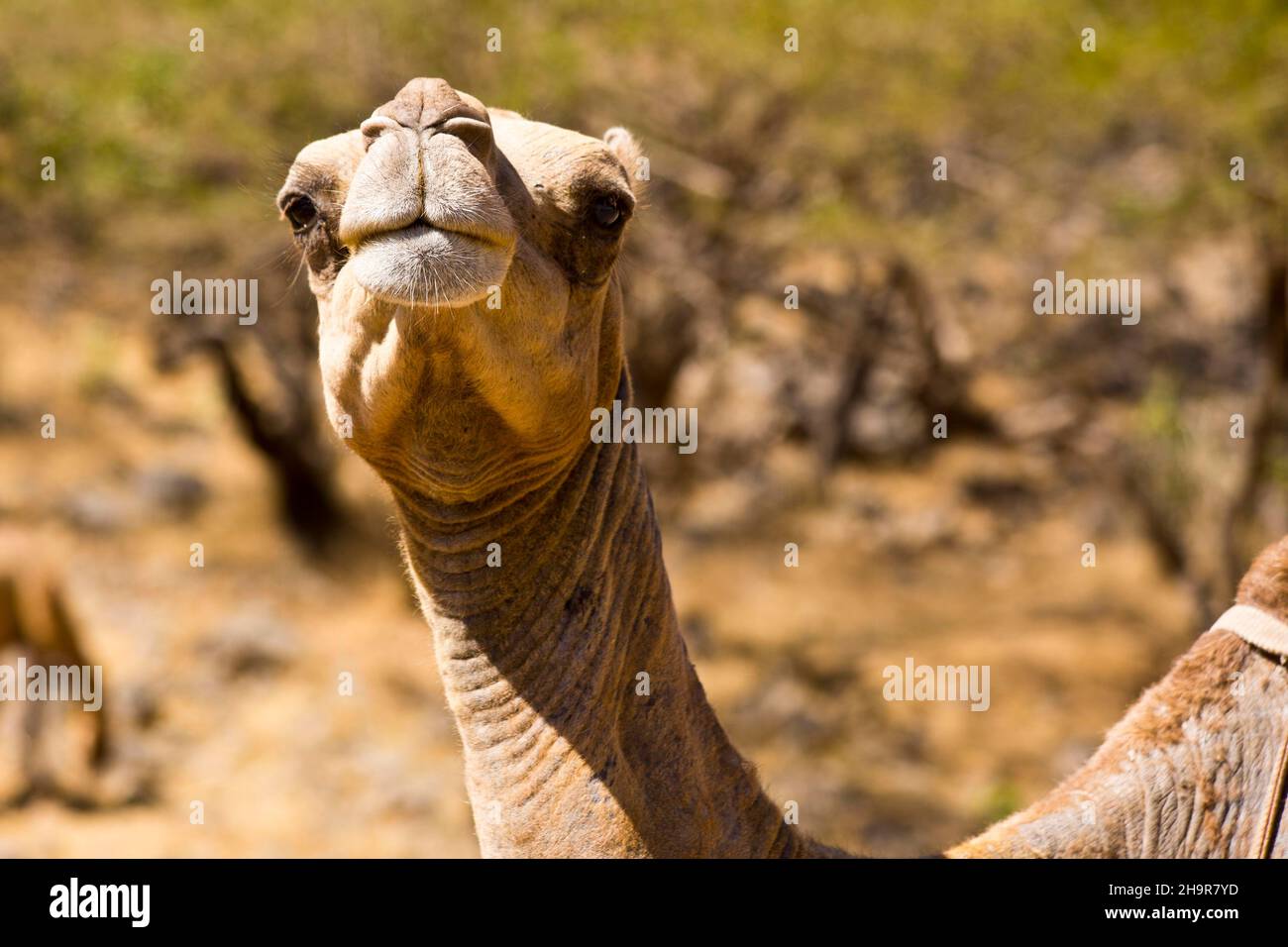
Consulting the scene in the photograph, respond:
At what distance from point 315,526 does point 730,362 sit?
6.26 m

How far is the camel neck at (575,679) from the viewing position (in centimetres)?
356

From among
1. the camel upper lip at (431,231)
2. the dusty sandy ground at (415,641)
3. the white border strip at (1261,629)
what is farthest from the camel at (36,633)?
the white border strip at (1261,629)

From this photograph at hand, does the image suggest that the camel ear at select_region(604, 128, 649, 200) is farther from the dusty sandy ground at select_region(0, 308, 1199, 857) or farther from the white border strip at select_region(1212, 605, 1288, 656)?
the dusty sandy ground at select_region(0, 308, 1199, 857)

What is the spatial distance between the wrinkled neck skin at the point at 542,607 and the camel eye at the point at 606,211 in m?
0.19

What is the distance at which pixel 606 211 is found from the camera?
3.68 meters

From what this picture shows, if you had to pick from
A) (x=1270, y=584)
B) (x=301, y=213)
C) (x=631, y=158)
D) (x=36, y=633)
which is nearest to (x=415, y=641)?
(x=36, y=633)

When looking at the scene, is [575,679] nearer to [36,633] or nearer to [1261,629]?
[1261,629]

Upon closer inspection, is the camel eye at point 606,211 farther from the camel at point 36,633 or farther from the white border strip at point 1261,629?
the camel at point 36,633

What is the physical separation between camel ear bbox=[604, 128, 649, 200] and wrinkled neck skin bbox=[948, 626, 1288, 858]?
1.93 meters

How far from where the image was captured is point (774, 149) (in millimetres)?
17859

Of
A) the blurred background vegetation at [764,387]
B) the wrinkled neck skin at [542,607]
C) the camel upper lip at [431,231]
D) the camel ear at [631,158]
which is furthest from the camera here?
the blurred background vegetation at [764,387]

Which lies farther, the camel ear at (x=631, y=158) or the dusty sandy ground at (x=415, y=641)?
the dusty sandy ground at (x=415, y=641)

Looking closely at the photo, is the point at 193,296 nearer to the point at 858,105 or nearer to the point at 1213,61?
the point at 858,105

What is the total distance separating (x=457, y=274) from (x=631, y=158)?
4.02 ft
